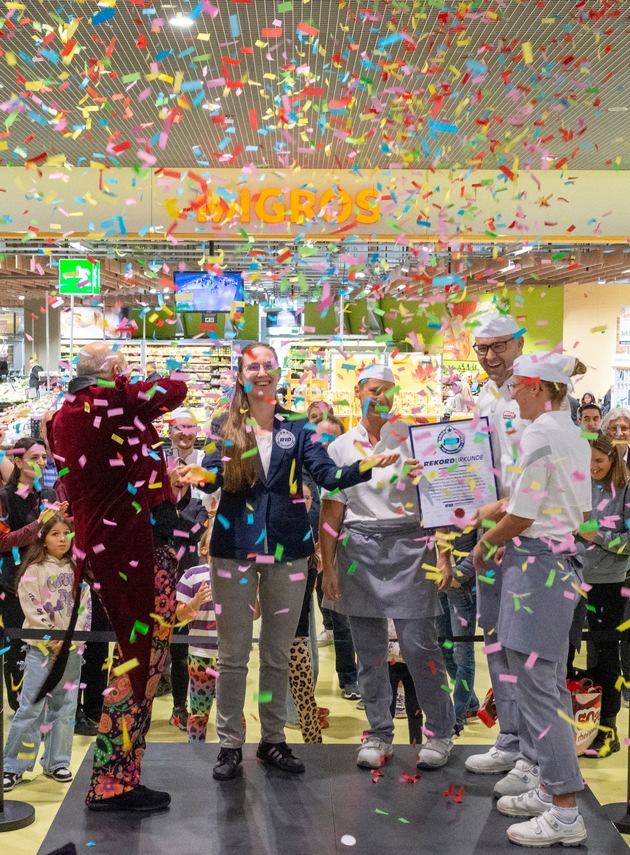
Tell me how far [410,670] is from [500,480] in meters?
0.80

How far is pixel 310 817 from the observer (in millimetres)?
3092

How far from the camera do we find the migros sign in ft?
31.0

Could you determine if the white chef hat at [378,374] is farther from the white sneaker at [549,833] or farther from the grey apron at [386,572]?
the white sneaker at [549,833]

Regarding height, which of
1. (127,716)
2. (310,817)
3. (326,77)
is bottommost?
(310,817)

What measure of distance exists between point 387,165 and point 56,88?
385 centimetres

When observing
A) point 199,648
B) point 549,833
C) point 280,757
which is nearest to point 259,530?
point 280,757

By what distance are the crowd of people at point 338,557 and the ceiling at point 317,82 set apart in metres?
1.31

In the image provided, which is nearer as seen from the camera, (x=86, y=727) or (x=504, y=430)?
(x=504, y=430)

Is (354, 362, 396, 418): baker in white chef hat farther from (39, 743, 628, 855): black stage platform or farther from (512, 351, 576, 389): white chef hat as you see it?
(39, 743, 628, 855): black stage platform

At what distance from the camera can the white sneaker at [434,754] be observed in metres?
3.47

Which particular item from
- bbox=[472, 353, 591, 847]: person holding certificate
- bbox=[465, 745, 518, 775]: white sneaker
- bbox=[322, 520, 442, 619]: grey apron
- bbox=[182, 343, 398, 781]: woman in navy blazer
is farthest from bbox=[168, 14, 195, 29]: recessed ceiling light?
bbox=[465, 745, 518, 775]: white sneaker

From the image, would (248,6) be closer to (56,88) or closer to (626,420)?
(56,88)

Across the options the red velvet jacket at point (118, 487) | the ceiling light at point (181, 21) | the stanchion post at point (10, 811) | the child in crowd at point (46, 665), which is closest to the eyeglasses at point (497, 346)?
the red velvet jacket at point (118, 487)

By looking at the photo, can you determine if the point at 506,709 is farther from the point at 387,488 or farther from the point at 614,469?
the point at 614,469
